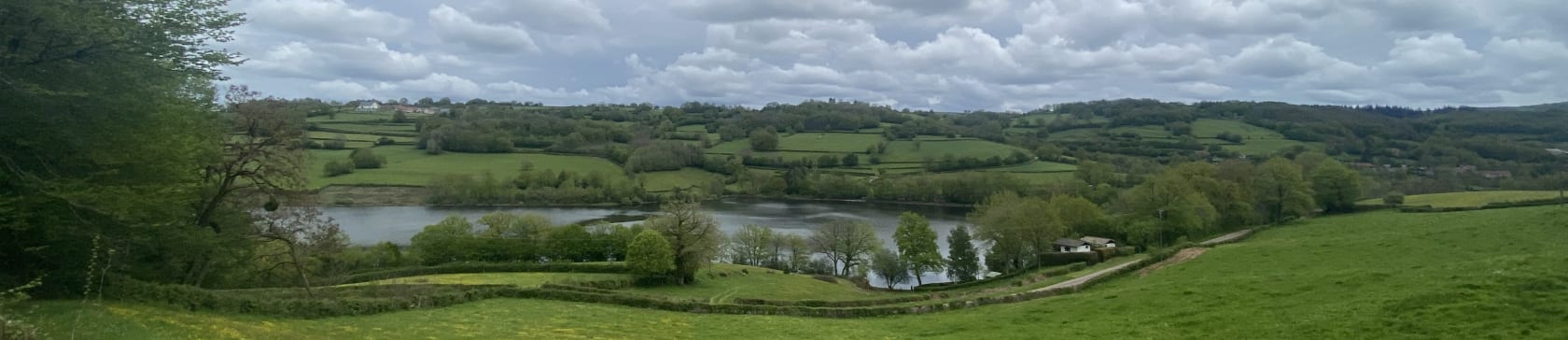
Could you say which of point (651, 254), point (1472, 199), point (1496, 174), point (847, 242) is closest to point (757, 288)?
point (651, 254)

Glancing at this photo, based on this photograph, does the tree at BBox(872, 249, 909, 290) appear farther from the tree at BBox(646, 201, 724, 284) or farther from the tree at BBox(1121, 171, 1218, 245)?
the tree at BBox(646, 201, 724, 284)

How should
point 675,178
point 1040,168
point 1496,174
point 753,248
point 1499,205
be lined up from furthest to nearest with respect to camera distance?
point 675,178 < point 1040,168 < point 1496,174 < point 753,248 < point 1499,205

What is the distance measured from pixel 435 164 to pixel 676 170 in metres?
39.8

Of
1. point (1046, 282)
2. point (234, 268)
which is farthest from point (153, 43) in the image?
point (1046, 282)

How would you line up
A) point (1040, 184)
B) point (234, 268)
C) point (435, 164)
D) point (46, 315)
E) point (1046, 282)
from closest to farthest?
1. point (46, 315)
2. point (234, 268)
3. point (1046, 282)
4. point (1040, 184)
5. point (435, 164)

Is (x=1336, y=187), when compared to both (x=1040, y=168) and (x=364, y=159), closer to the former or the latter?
(x=1040, y=168)

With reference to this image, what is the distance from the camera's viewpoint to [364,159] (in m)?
110

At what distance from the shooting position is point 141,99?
16453 mm

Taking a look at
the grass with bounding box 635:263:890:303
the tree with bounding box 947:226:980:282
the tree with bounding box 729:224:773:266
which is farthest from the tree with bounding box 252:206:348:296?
the tree with bounding box 947:226:980:282

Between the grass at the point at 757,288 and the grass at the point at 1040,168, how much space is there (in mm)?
80328

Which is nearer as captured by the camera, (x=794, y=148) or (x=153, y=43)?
(x=153, y=43)

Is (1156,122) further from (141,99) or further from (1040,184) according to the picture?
(141,99)

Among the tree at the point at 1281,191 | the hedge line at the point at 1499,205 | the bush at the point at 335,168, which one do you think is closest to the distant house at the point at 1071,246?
the tree at the point at 1281,191

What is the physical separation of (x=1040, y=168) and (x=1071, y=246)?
74.4 meters
